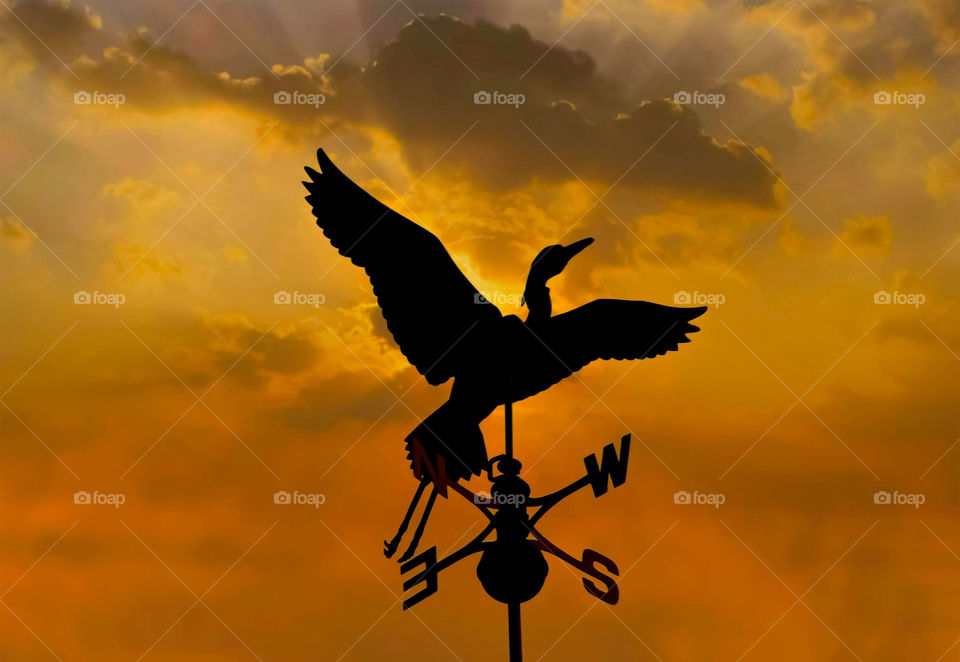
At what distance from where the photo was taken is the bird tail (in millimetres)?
5996

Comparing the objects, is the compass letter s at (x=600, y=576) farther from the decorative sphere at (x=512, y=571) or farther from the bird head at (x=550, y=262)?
the bird head at (x=550, y=262)

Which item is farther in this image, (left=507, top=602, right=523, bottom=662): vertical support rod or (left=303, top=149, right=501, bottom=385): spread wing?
(left=303, top=149, right=501, bottom=385): spread wing

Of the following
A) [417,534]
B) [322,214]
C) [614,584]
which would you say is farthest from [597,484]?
[322,214]

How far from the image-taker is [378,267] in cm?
616

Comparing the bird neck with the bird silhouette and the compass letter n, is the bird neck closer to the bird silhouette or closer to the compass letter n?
the bird silhouette

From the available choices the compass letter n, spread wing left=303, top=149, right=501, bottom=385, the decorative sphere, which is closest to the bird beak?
spread wing left=303, top=149, right=501, bottom=385

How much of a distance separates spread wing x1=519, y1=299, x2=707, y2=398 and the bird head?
248mm

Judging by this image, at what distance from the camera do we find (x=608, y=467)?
572cm

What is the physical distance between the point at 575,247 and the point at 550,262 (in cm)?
18

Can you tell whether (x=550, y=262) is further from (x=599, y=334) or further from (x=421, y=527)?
(x=421, y=527)

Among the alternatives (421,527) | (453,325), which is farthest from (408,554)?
(453,325)

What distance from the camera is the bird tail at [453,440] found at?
19.7ft

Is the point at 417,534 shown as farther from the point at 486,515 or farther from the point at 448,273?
the point at 448,273

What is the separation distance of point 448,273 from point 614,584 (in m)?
2.00
